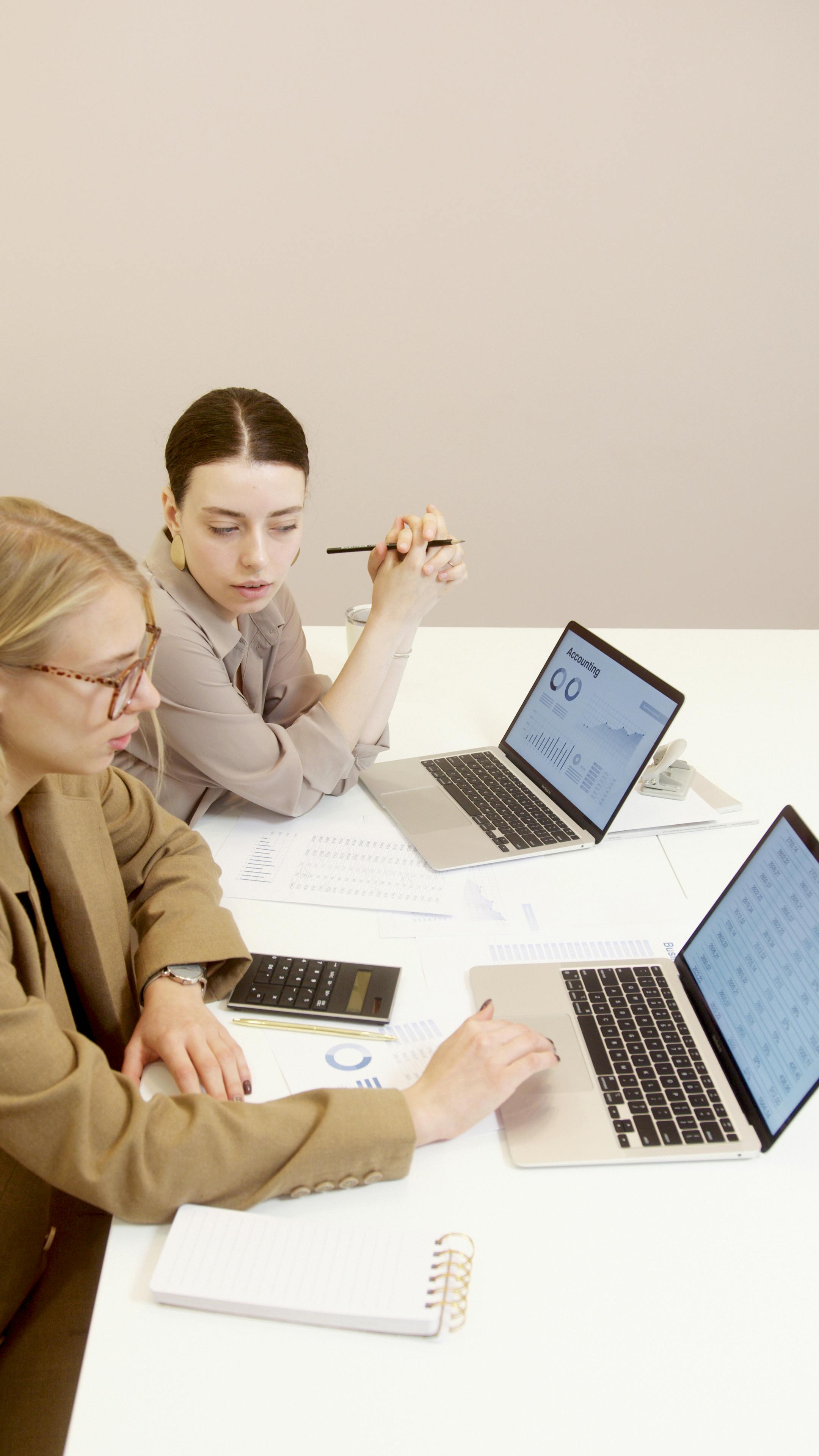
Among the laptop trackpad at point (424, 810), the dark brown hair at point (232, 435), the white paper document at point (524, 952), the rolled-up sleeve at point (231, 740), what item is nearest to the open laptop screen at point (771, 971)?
the white paper document at point (524, 952)

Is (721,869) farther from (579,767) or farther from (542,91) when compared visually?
(542,91)

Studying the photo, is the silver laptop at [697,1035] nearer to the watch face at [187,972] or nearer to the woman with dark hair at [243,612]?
the watch face at [187,972]

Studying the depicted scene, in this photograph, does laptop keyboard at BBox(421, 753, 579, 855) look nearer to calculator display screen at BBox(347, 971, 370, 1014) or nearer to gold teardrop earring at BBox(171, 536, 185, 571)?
calculator display screen at BBox(347, 971, 370, 1014)

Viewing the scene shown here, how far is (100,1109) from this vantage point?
86 cm

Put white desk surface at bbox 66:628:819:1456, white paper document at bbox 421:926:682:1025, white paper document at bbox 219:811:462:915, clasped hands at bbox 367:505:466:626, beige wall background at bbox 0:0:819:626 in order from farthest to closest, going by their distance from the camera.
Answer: beige wall background at bbox 0:0:819:626 < clasped hands at bbox 367:505:466:626 < white paper document at bbox 219:811:462:915 < white paper document at bbox 421:926:682:1025 < white desk surface at bbox 66:628:819:1456

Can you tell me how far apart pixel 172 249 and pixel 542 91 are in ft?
3.84

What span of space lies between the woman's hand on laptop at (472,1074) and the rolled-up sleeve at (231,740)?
1.89 ft

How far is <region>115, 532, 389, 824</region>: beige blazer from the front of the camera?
1470 mm

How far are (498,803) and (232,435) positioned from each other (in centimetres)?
65

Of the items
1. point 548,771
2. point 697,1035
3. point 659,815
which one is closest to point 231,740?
point 548,771

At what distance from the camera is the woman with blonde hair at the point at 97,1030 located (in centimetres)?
85

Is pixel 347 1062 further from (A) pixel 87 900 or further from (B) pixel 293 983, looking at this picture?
(A) pixel 87 900

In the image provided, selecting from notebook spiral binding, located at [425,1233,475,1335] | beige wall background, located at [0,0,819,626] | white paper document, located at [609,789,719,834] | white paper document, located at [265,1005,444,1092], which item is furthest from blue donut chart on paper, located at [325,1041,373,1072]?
beige wall background, located at [0,0,819,626]

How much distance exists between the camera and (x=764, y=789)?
168 centimetres
